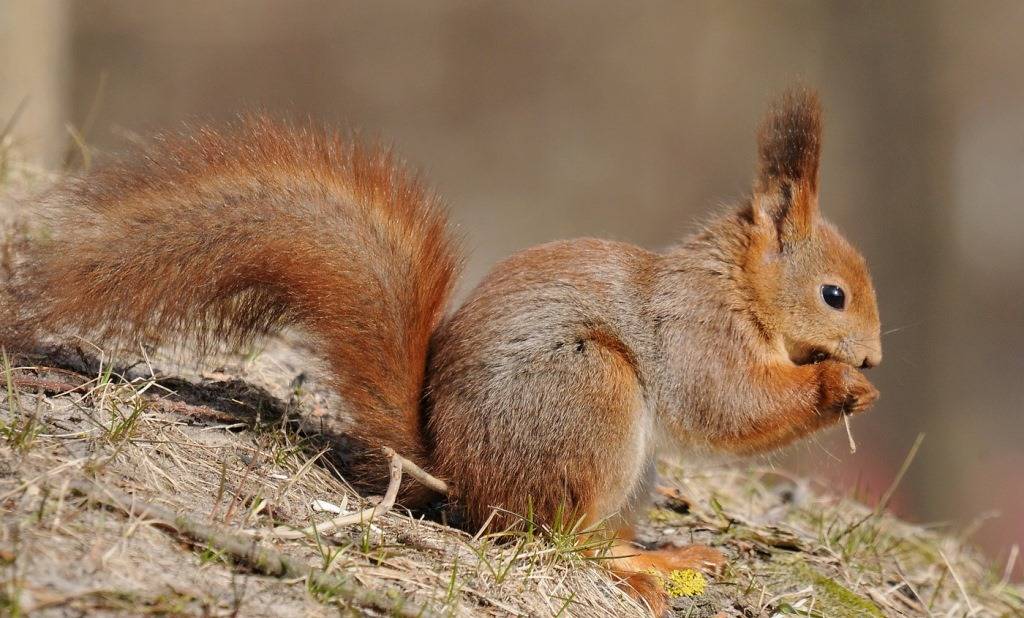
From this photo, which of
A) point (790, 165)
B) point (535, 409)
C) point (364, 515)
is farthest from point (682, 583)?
point (790, 165)

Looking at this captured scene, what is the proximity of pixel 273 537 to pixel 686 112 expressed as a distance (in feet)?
27.2

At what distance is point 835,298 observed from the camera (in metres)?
2.71

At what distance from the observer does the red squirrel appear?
212cm

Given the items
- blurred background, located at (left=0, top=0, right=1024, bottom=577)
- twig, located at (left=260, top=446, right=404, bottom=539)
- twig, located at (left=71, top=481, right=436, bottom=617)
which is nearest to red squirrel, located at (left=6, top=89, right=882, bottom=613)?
twig, located at (left=260, top=446, right=404, bottom=539)

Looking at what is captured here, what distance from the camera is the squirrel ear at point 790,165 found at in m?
2.67

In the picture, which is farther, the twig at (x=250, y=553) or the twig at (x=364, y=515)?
the twig at (x=364, y=515)

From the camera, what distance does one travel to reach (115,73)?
9023 millimetres

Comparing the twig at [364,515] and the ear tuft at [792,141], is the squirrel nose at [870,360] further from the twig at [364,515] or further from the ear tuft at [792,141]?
the twig at [364,515]

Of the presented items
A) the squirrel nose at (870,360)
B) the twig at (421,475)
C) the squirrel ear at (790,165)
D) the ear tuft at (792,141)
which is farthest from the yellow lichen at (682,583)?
the ear tuft at (792,141)

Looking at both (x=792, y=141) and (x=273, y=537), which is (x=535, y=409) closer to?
(x=273, y=537)

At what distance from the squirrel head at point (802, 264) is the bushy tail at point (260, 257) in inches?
37.4

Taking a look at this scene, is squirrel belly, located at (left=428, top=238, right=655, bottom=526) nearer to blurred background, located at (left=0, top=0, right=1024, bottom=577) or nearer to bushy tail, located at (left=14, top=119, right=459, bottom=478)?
bushy tail, located at (left=14, top=119, right=459, bottom=478)

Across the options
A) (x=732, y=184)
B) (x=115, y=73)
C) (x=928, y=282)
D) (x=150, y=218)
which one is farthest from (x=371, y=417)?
(x=115, y=73)

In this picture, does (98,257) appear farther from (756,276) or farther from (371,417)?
(756,276)
